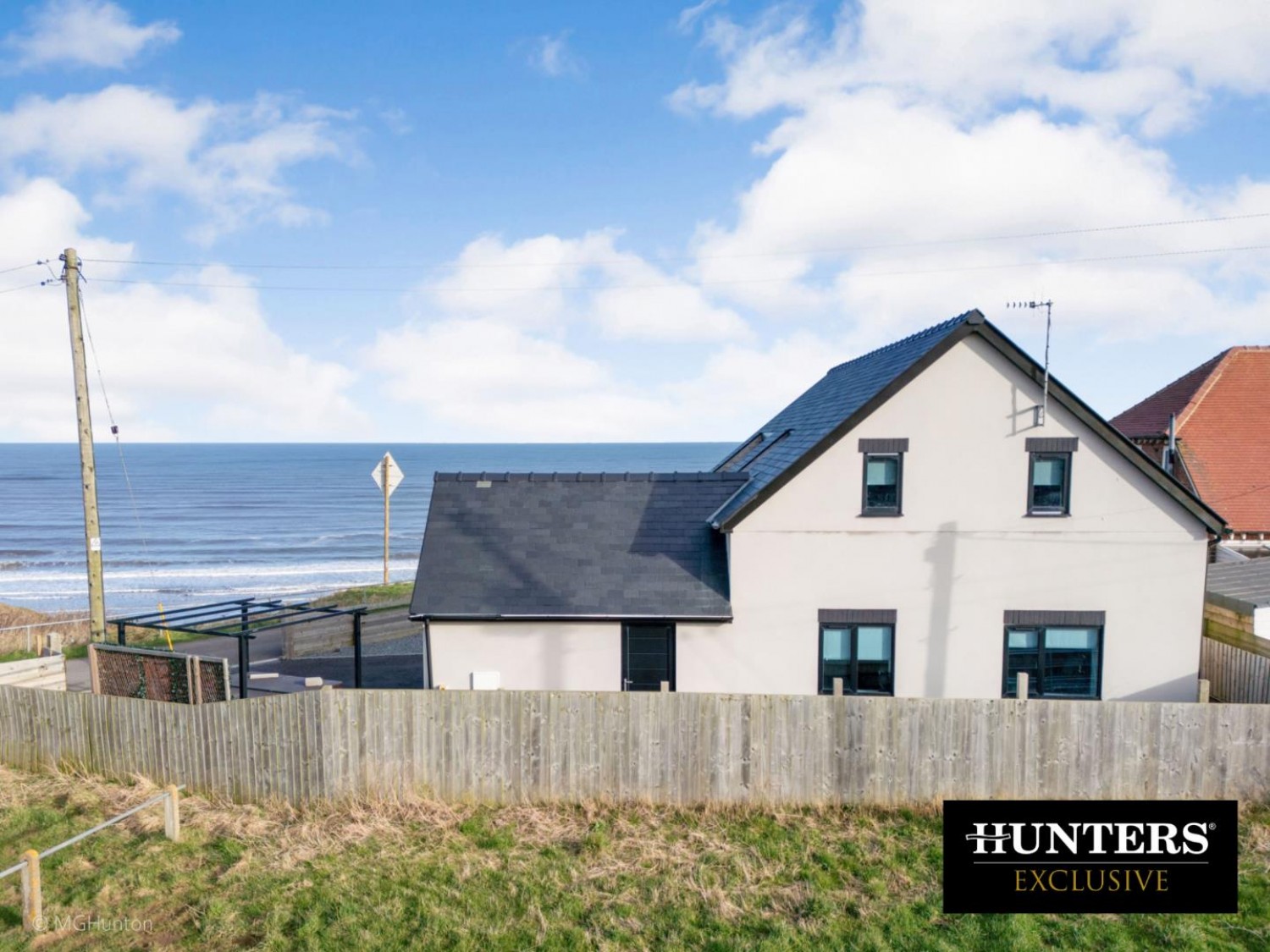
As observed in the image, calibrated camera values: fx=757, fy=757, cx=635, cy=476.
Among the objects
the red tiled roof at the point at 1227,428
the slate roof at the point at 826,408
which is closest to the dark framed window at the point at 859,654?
the slate roof at the point at 826,408

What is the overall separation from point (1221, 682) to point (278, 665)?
73.7 feet

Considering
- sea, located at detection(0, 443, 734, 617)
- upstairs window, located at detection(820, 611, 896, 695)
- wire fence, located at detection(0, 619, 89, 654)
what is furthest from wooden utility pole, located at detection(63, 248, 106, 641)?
sea, located at detection(0, 443, 734, 617)

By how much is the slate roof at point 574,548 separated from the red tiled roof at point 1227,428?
2186 cm

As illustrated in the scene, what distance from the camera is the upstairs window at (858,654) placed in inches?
582

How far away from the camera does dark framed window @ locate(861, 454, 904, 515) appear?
14.8 m

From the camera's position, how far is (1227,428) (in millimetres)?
29891

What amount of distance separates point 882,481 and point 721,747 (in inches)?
253

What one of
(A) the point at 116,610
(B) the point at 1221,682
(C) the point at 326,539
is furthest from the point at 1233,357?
(C) the point at 326,539

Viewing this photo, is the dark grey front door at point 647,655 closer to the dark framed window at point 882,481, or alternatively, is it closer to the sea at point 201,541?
the dark framed window at point 882,481

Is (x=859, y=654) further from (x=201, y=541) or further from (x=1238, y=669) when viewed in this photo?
(x=201, y=541)

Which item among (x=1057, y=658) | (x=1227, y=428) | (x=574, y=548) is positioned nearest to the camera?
(x=1057, y=658)

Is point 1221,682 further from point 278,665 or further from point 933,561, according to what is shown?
point 278,665

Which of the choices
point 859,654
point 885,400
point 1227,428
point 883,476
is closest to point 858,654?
point 859,654

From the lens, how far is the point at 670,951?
7.89 meters
